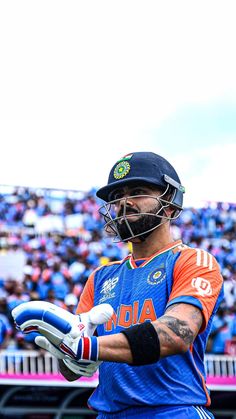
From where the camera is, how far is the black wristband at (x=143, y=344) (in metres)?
3.07

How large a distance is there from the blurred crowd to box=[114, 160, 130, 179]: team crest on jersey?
7.98m

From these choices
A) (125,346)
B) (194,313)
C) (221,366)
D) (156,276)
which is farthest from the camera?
(221,366)

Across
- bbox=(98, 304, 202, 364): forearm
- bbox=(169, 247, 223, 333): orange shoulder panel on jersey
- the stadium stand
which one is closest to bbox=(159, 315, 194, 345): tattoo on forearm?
bbox=(98, 304, 202, 364): forearm

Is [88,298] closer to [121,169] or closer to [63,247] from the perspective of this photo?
[121,169]

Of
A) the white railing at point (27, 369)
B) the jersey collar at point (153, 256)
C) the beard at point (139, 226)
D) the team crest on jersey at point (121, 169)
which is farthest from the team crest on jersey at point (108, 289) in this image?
the white railing at point (27, 369)

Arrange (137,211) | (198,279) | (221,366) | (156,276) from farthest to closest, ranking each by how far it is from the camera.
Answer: (221,366) < (137,211) < (156,276) < (198,279)

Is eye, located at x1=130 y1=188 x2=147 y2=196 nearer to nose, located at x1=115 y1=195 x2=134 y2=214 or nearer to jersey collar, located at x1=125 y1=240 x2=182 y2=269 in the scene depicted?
nose, located at x1=115 y1=195 x2=134 y2=214

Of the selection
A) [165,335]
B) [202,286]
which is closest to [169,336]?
[165,335]

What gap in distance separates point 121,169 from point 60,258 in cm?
1065

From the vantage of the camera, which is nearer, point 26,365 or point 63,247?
point 26,365

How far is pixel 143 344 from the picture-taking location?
10.1 ft

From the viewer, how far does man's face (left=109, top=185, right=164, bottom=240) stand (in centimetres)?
365

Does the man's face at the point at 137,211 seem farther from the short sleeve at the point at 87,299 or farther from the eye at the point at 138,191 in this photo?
the short sleeve at the point at 87,299

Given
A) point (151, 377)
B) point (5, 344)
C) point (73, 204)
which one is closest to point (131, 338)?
point (151, 377)
